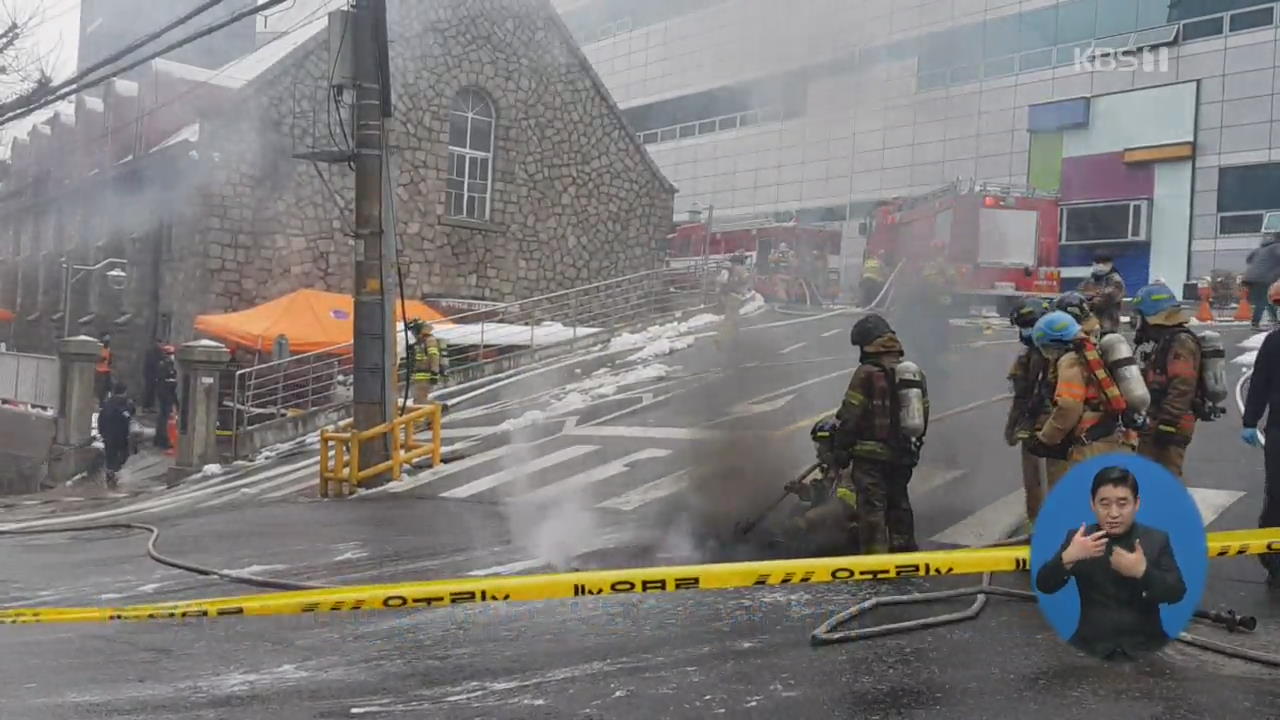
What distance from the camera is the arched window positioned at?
20234 mm

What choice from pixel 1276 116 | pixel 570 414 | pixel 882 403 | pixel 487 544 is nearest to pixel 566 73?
pixel 570 414

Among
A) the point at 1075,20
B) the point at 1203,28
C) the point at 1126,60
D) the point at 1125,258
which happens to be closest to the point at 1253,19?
the point at 1203,28

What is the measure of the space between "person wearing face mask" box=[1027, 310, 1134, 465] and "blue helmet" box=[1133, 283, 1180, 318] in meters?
0.96

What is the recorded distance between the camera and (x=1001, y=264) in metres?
12.4

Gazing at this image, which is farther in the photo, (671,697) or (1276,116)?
(1276,116)

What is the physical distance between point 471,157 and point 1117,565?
1879 centimetres

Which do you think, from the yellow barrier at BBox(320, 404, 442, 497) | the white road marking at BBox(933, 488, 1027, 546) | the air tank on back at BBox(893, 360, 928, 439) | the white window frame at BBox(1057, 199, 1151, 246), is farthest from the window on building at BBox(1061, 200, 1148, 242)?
the yellow barrier at BBox(320, 404, 442, 497)

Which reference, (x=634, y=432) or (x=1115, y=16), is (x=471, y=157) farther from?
(x=1115, y=16)

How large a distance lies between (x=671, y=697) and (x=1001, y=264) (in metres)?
9.81

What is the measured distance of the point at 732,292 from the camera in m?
16.8

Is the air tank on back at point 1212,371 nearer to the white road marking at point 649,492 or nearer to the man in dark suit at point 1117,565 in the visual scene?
the man in dark suit at point 1117,565

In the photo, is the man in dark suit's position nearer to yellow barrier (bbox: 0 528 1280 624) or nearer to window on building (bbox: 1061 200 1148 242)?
yellow barrier (bbox: 0 528 1280 624)

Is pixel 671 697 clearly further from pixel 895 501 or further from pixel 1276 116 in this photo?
pixel 1276 116

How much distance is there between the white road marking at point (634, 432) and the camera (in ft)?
38.4
